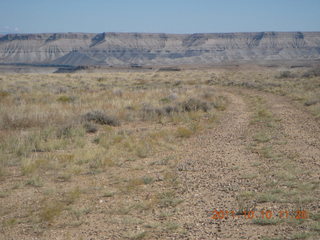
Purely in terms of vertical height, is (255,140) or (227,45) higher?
(227,45)

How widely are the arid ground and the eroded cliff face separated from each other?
137 meters

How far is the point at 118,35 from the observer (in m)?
180

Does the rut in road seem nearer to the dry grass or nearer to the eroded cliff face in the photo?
the dry grass

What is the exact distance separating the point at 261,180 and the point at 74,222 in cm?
372

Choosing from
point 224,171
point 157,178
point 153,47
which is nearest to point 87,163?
point 157,178

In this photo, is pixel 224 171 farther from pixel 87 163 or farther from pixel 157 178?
pixel 87 163

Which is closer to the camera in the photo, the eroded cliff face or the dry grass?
the dry grass

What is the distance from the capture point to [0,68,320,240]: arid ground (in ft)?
16.9

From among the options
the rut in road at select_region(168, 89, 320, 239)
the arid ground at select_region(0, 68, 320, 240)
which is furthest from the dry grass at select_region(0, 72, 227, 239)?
the rut in road at select_region(168, 89, 320, 239)

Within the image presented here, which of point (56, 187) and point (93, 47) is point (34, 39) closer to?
point (93, 47)

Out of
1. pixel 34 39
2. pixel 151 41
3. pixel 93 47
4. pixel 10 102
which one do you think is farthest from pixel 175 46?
pixel 10 102

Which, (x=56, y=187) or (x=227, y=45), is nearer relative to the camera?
(x=56, y=187)

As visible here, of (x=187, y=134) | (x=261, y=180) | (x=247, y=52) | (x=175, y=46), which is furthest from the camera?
(x=175, y=46)

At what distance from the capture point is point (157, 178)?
7.50 meters
